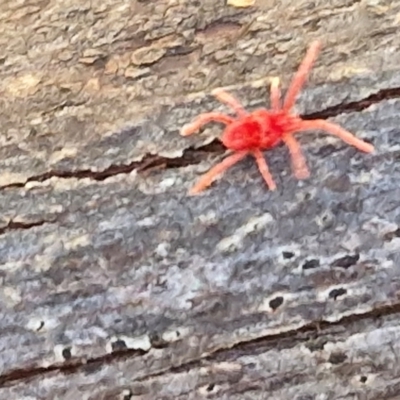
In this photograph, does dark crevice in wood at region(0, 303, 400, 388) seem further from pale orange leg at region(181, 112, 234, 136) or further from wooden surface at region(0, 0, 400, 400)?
pale orange leg at region(181, 112, 234, 136)

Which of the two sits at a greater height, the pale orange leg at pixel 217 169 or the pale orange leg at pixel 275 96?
the pale orange leg at pixel 275 96

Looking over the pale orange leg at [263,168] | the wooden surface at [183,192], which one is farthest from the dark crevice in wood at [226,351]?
the pale orange leg at [263,168]

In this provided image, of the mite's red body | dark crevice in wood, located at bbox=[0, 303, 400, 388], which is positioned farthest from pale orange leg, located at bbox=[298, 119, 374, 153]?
dark crevice in wood, located at bbox=[0, 303, 400, 388]

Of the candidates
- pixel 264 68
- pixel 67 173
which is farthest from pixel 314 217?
pixel 67 173

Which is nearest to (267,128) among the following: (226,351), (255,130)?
(255,130)

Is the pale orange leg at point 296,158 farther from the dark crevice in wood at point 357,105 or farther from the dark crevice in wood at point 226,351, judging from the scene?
the dark crevice in wood at point 226,351

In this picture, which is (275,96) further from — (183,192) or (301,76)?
(183,192)
